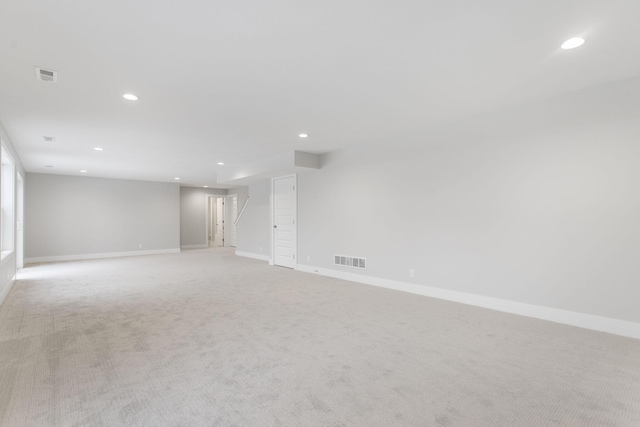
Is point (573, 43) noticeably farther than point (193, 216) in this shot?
No

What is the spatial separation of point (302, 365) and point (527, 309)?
112 inches

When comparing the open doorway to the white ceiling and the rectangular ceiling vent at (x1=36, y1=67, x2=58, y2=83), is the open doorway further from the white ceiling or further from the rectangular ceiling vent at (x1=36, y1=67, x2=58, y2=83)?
the rectangular ceiling vent at (x1=36, y1=67, x2=58, y2=83)

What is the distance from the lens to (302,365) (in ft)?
8.21

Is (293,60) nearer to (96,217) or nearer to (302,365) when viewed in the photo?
(302,365)

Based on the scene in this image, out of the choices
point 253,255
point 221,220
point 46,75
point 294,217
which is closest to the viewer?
point 46,75

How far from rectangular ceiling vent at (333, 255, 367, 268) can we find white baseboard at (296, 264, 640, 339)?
27cm

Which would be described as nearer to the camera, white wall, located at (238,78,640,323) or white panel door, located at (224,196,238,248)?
white wall, located at (238,78,640,323)

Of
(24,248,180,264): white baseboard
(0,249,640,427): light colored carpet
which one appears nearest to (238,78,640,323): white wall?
(0,249,640,427): light colored carpet

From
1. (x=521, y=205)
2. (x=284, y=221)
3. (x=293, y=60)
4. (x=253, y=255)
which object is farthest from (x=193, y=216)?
(x=521, y=205)

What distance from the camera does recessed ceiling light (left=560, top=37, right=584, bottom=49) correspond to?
2371mm

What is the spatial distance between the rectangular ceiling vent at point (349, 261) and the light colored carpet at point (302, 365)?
1180 millimetres

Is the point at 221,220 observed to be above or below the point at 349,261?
above

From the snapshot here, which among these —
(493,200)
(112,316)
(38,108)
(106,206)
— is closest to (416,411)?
(493,200)

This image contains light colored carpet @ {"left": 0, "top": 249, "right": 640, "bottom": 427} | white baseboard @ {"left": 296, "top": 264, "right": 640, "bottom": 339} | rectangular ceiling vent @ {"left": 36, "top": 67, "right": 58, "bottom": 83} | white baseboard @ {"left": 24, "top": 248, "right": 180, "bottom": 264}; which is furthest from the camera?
white baseboard @ {"left": 24, "top": 248, "right": 180, "bottom": 264}
